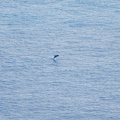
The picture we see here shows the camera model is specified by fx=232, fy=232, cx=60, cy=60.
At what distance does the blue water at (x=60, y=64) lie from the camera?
1.88 meters

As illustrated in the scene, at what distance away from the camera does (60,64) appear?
1932 millimetres

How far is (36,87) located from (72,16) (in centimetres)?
71

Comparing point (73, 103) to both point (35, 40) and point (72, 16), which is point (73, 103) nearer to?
point (35, 40)

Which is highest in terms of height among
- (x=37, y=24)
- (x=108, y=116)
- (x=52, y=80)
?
(x=37, y=24)

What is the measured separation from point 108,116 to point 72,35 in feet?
A: 2.42

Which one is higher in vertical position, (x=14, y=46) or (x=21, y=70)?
(x=14, y=46)

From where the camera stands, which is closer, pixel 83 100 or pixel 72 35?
pixel 83 100

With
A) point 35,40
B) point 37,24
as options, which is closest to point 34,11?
point 37,24

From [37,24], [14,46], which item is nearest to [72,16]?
[37,24]

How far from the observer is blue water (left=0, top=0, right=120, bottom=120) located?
1.88 meters

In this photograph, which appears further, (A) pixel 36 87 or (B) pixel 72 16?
(B) pixel 72 16

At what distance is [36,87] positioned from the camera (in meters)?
1.90

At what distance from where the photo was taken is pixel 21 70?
1.93 meters

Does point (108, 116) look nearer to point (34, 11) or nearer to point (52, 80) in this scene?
point (52, 80)
